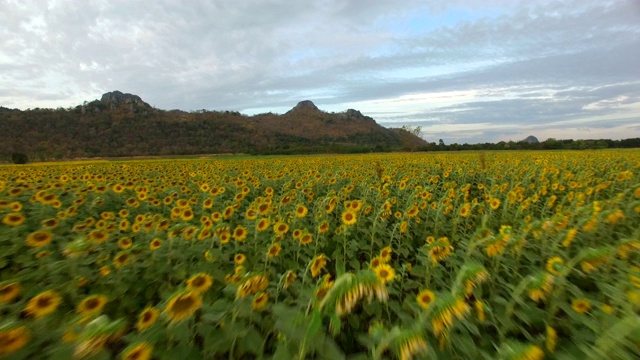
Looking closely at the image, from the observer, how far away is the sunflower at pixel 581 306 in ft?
5.45

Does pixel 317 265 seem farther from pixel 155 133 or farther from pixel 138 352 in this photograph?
pixel 155 133

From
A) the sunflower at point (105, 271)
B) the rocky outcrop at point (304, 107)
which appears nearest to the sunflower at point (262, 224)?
the sunflower at point (105, 271)

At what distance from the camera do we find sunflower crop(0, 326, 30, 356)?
1.03 meters

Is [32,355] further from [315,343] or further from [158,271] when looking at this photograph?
[158,271]

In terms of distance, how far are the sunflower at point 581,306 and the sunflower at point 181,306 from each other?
5.71ft

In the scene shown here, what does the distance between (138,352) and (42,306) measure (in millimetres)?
599

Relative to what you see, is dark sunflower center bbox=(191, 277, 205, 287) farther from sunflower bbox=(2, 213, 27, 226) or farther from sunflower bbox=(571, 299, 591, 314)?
sunflower bbox=(2, 213, 27, 226)

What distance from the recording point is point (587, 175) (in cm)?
654

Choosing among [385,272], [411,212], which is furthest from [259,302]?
[411,212]

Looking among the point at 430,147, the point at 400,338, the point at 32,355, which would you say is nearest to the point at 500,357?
the point at 400,338

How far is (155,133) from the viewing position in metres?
61.3

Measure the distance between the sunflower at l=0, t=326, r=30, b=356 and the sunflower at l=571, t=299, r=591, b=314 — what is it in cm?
222

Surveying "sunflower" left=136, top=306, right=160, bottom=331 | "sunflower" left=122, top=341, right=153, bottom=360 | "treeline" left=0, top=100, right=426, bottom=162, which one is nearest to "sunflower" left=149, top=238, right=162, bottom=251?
"sunflower" left=136, top=306, right=160, bottom=331

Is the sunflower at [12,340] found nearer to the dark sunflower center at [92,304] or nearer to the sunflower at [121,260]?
the dark sunflower center at [92,304]
